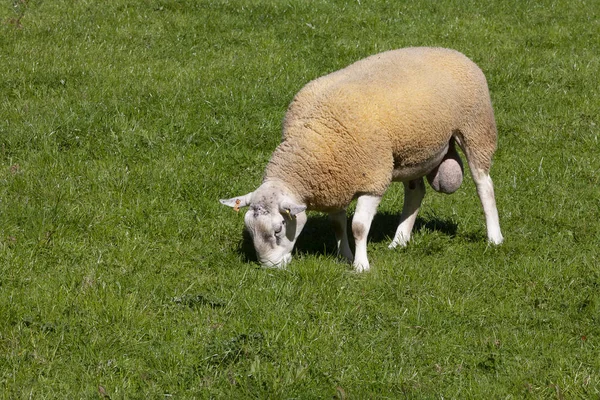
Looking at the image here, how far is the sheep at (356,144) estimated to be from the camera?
6.82 metres

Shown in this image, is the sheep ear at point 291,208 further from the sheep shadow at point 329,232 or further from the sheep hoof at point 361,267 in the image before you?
the sheep hoof at point 361,267

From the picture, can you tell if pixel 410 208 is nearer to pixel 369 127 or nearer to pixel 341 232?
pixel 341 232

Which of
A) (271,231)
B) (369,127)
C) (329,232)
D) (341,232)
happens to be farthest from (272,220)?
(329,232)

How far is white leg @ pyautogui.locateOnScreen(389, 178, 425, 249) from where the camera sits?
7.84 metres

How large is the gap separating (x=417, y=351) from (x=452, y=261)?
5.44ft

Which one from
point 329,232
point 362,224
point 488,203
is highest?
point 362,224

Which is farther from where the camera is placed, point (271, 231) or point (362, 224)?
point (362, 224)

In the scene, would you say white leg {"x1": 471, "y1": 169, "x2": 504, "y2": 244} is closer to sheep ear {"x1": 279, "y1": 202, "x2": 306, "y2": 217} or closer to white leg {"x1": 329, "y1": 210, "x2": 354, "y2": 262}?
white leg {"x1": 329, "y1": 210, "x2": 354, "y2": 262}

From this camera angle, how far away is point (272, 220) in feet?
22.2

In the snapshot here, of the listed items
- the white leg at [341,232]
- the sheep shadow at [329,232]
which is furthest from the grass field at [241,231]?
the white leg at [341,232]

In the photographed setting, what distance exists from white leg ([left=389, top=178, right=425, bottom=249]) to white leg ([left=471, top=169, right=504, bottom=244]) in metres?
0.52

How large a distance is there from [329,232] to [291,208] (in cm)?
140

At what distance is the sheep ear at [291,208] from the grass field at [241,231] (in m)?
0.43

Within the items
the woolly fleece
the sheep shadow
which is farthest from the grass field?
the woolly fleece
